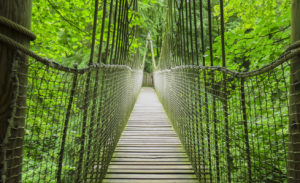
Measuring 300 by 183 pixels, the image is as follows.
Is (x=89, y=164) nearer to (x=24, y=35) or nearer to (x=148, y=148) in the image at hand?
(x=24, y=35)

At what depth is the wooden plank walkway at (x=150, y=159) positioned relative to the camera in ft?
5.66

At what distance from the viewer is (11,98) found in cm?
56

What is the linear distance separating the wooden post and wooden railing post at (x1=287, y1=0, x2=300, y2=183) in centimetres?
82

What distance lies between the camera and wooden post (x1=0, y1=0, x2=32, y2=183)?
543 millimetres

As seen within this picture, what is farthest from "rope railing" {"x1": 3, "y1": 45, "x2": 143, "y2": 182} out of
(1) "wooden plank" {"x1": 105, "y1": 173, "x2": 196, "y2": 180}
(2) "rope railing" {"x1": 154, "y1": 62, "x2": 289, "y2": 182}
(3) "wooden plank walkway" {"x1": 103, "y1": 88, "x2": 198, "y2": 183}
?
(2) "rope railing" {"x1": 154, "y1": 62, "x2": 289, "y2": 182}

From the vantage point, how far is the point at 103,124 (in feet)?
4.66

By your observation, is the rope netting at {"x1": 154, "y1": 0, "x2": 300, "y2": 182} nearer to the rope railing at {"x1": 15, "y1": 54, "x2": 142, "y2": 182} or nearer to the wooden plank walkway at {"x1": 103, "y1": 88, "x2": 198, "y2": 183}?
the wooden plank walkway at {"x1": 103, "y1": 88, "x2": 198, "y2": 183}

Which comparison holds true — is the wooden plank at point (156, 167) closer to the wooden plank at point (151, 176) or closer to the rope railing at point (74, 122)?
the wooden plank at point (151, 176)

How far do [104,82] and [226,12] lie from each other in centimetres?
277

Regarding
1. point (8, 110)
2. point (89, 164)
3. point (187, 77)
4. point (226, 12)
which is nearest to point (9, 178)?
point (8, 110)

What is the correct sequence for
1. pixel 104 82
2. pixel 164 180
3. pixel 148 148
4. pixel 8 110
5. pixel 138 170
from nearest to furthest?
pixel 8 110, pixel 104 82, pixel 164 180, pixel 138 170, pixel 148 148

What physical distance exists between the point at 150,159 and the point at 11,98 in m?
1.72

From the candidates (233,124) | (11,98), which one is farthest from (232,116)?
(11,98)

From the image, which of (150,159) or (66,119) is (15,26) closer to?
(66,119)
